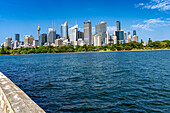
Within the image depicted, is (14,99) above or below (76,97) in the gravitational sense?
above

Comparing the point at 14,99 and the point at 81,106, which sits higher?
the point at 14,99

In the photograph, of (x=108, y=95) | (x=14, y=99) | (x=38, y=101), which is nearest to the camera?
(x=14, y=99)

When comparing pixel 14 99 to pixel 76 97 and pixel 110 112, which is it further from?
pixel 76 97

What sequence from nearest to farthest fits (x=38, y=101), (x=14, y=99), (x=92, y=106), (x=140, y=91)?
1. (x=14, y=99)
2. (x=92, y=106)
3. (x=38, y=101)
4. (x=140, y=91)

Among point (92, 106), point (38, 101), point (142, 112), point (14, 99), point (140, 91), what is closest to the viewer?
point (14, 99)

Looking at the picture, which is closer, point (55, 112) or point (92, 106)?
point (55, 112)

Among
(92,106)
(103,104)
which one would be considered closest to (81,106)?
(92,106)

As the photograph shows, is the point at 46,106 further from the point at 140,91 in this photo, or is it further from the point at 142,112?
the point at 140,91

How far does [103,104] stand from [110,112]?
1691 mm

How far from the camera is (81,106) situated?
13.0m

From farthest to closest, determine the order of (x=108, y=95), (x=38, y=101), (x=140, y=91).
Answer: (x=140, y=91), (x=108, y=95), (x=38, y=101)

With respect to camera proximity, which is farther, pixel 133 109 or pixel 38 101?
pixel 38 101

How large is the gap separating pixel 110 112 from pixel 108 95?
4.24 m

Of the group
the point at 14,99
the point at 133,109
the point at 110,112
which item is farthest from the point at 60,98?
the point at 14,99
